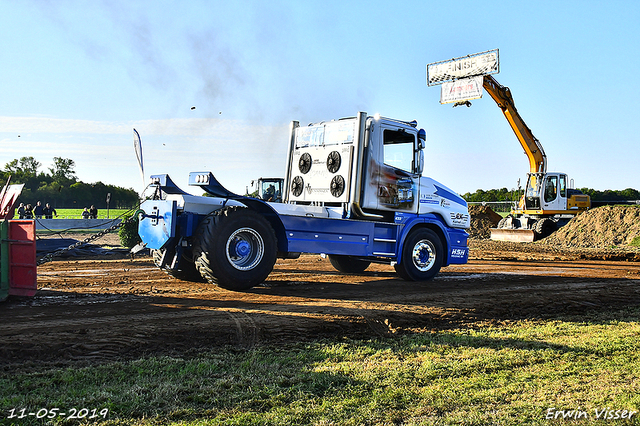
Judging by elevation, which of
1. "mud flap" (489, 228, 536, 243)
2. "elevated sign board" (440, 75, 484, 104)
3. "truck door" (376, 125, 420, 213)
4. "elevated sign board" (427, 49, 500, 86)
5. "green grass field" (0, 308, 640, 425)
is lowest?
"green grass field" (0, 308, 640, 425)

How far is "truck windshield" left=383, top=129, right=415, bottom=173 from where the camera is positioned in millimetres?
11523

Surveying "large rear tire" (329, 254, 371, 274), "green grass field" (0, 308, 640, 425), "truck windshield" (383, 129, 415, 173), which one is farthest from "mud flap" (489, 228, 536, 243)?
"green grass field" (0, 308, 640, 425)

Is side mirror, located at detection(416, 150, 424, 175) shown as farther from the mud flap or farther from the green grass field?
the mud flap

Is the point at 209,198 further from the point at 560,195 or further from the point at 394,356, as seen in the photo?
the point at 560,195

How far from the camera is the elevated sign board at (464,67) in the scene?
35750 millimetres

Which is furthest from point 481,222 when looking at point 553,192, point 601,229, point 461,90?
point 461,90

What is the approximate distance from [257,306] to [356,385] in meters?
3.70

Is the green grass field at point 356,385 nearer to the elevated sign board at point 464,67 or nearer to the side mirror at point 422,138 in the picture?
the side mirror at point 422,138

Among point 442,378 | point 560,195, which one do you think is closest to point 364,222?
point 442,378

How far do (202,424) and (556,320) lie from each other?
5939mm

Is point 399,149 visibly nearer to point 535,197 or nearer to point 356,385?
point 356,385

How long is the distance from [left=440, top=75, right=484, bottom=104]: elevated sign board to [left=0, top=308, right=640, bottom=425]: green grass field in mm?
25102

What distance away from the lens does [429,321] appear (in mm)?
7836

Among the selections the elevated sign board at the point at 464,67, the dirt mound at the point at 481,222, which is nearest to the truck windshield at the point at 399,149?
the dirt mound at the point at 481,222
